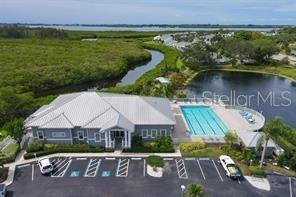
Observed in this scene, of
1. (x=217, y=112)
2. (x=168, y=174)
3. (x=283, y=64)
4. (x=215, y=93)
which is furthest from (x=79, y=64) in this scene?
(x=283, y=64)

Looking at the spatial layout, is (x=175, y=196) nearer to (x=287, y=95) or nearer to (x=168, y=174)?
(x=168, y=174)

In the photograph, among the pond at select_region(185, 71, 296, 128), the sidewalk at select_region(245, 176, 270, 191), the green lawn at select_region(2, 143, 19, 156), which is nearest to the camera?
the sidewalk at select_region(245, 176, 270, 191)

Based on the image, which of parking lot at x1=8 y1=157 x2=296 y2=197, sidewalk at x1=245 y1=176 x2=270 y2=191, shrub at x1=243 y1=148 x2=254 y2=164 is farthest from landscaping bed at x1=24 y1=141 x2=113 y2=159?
sidewalk at x1=245 y1=176 x2=270 y2=191

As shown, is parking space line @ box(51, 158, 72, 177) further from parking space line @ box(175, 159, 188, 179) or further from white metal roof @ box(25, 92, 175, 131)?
parking space line @ box(175, 159, 188, 179)

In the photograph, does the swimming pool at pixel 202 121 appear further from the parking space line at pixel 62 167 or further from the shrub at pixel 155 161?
the parking space line at pixel 62 167

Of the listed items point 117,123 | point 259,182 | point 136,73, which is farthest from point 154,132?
point 136,73

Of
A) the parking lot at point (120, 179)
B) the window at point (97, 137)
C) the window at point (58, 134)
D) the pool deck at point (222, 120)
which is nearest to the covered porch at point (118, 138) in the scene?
the window at point (97, 137)

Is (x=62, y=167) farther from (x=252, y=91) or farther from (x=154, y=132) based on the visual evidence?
(x=252, y=91)
